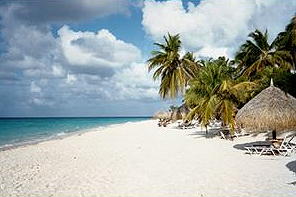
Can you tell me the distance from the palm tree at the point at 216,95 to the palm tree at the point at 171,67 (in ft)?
28.5

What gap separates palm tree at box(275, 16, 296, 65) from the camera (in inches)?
852

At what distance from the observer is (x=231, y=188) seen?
7.41 metres

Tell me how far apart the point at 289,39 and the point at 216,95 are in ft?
29.6

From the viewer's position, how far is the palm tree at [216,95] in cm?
1702

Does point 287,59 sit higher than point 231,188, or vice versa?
point 287,59

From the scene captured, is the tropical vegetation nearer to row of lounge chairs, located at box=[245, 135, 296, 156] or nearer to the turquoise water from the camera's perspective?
row of lounge chairs, located at box=[245, 135, 296, 156]

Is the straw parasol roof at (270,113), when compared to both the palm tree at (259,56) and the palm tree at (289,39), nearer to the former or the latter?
the palm tree at (289,39)

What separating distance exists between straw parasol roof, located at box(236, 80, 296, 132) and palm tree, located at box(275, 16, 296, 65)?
9597 mm

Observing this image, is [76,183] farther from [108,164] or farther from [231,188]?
[231,188]

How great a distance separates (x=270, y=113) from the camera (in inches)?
494

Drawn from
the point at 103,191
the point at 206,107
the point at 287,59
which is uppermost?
the point at 287,59

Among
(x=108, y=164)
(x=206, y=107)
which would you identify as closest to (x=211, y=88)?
(x=206, y=107)

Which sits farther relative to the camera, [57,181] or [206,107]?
[206,107]

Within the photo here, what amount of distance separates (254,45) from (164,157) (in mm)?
19301
